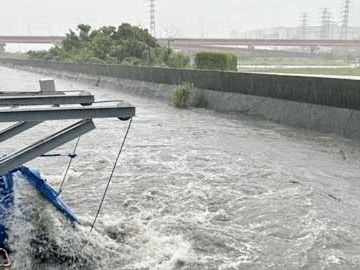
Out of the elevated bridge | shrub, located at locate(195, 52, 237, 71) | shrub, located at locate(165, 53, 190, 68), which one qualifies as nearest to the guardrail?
shrub, located at locate(195, 52, 237, 71)

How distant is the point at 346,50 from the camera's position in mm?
84250

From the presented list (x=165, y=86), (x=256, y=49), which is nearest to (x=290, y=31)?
(x=256, y=49)

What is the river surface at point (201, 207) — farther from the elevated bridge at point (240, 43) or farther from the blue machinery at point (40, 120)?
the elevated bridge at point (240, 43)

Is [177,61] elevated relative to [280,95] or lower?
lower

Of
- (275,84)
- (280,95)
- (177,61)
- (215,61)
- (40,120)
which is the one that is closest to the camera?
(40,120)

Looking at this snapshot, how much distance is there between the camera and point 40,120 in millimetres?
4383

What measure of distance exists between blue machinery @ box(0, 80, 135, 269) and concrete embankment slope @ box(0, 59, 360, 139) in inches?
371

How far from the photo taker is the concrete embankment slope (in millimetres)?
14906

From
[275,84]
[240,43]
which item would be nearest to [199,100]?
[275,84]

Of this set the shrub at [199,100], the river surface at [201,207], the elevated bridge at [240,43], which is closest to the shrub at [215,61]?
the shrub at [199,100]

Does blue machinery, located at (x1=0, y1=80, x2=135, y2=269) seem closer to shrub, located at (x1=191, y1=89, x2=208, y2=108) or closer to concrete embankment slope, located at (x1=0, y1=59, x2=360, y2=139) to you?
concrete embankment slope, located at (x1=0, y1=59, x2=360, y2=139)

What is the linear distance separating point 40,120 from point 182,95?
19.5m

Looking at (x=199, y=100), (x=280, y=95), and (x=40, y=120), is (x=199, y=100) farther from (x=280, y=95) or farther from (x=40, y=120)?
(x=40, y=120)

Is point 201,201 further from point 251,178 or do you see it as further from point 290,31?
point 290,31
